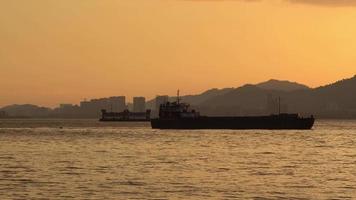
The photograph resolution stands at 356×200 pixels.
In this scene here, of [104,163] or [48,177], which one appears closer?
[48,177]

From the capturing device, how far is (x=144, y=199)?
41625 mm

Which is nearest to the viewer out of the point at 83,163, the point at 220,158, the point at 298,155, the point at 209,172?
the point at 209,172

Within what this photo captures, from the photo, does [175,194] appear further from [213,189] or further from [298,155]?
[298,155]

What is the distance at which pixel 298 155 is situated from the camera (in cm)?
8688

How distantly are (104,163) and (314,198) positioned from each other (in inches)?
1263

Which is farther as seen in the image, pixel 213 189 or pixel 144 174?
pixel 144 174

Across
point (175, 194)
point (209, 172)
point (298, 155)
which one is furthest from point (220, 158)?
point (175, 194)

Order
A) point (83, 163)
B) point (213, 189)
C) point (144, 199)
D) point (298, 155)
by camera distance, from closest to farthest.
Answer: point (144, 199)
point (213, 189)
point (83, 163)
point (298, 155)

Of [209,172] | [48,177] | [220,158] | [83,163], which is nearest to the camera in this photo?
[48,177]

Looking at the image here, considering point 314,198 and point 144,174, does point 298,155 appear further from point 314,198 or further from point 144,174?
point 314,198

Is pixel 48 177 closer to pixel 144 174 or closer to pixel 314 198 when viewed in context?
pixel 144 174

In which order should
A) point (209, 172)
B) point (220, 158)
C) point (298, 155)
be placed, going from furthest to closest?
point (298, 155)
point (220, 158)
point (209, 172)

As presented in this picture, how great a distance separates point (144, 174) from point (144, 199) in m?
15.9

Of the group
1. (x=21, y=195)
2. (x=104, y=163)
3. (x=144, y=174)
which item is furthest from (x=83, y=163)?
(x=21, y=195)
